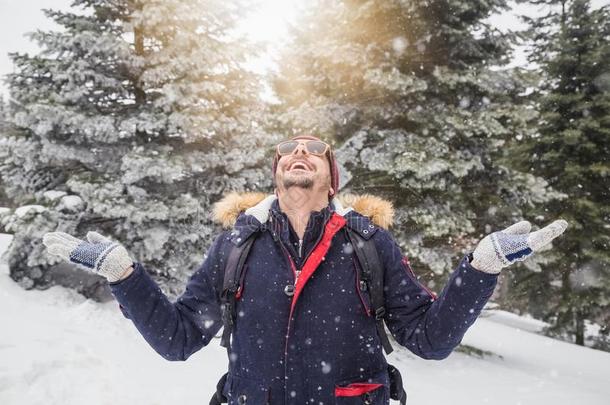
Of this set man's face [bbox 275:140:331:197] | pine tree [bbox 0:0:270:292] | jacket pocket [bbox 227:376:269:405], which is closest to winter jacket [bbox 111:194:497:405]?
jacket pocket [bbox 227:376:269:405]

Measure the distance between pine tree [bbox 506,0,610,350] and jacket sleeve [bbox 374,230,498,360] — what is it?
43.8 feet

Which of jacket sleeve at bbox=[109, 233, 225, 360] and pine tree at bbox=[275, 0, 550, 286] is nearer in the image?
jacket sleeve at bbox=[109, 233, 225, 360]

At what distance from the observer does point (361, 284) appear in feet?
7.37

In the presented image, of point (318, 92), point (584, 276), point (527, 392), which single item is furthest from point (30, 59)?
point (584, 276)

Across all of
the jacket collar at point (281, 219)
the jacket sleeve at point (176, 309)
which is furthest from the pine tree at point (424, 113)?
the jacket sleeve at point (176, 309)

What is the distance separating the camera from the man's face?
2574 millimetres

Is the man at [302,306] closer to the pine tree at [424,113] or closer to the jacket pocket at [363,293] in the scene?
the jacket pocket at [363,293]

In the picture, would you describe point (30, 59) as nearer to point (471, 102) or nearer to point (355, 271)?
point (355, 271)

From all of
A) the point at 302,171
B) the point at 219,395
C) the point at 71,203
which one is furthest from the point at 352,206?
the point at 71,203

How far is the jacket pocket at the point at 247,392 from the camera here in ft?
6.94

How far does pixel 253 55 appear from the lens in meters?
9.10

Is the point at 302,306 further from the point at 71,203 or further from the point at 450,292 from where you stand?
the point at 71,203

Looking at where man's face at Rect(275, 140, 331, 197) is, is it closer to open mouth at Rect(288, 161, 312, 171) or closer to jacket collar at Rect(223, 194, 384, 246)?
open mouth at Rect(288, 161, 312, 171)

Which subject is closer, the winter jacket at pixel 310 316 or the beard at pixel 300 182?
the winter jacket at pixel 310 316
